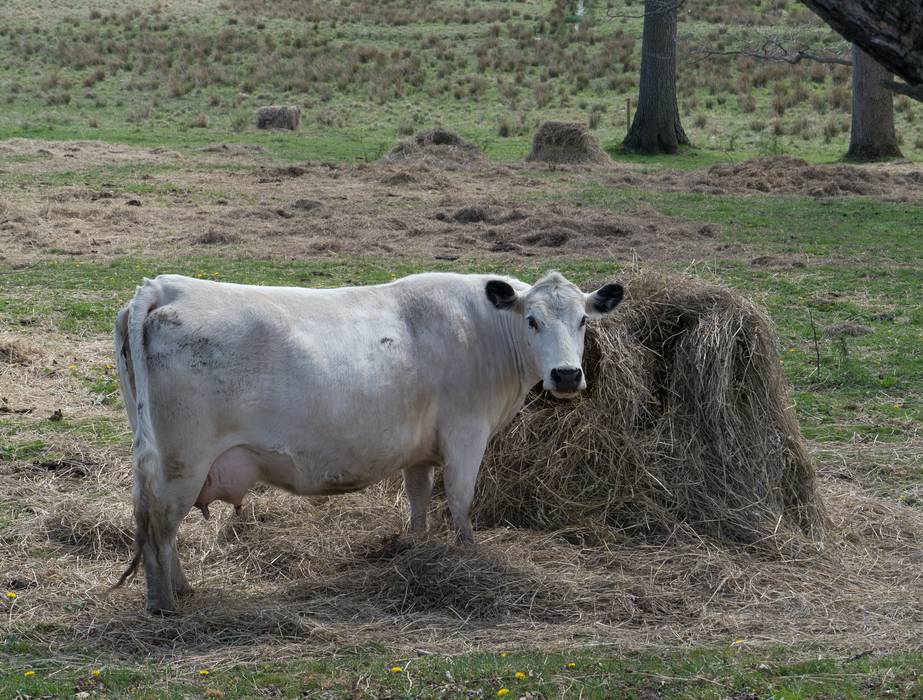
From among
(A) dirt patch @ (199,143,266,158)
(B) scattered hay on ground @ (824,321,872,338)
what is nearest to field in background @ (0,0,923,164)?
(A) dirt patch @ (199,143,266,158)

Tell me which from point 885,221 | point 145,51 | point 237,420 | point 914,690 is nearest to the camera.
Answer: point 914,690

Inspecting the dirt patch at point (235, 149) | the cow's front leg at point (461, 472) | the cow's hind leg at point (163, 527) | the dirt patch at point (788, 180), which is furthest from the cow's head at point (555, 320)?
the dirt patch at point (235, 149)

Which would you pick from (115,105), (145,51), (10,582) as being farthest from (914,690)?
(145,51)

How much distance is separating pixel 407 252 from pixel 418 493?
10356 mm

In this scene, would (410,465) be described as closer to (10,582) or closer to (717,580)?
(717,580)

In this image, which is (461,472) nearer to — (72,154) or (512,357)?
(512,357)

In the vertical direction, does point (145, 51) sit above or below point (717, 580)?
above

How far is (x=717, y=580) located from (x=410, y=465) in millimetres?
2253

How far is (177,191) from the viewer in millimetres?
23453

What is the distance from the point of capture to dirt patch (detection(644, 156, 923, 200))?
24625 millimetres

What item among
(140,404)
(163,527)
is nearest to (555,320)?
(140,404)

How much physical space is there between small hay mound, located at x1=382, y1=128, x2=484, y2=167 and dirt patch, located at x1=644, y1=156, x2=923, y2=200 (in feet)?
14.0

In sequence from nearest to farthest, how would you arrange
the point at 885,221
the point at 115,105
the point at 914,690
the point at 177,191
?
the point at 914,690 → the point at 885,221 → the point at 177,191 → the point at 115,105

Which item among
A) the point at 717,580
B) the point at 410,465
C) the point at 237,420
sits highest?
the point at 237,420
